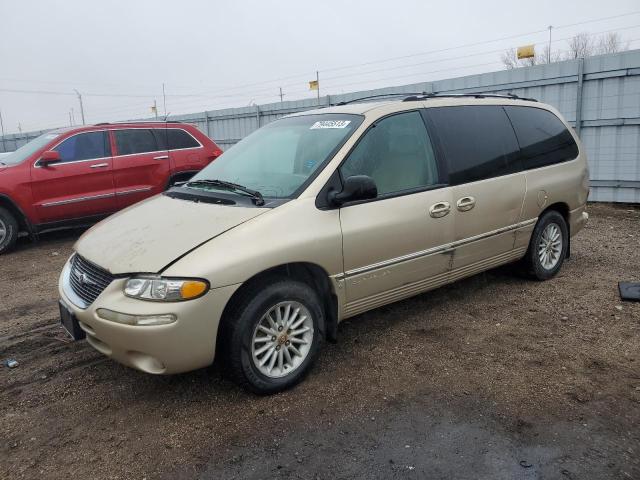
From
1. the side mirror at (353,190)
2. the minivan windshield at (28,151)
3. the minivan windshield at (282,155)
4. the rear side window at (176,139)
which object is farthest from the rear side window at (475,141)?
the minivan windshield at (28,151)

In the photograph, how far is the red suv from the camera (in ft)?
24.7

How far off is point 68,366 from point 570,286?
4.59 meters

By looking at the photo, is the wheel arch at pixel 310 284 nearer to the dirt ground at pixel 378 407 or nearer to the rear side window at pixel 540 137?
the dirt ground at pixel 378 407

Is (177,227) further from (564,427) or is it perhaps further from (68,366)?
(564,427)

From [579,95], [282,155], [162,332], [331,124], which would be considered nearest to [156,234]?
[162,332]

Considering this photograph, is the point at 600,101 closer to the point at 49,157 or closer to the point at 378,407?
the point at 378,407

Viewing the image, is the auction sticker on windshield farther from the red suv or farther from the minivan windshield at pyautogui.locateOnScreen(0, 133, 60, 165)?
the minivan windshield at pyautogui.locateOnScreen(0, 133, 60, 165)

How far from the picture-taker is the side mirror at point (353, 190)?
11.2 feet

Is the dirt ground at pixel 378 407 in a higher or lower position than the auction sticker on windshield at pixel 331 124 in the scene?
lower

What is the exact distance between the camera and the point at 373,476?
2.56 m

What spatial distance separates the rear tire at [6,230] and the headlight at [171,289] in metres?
5.70

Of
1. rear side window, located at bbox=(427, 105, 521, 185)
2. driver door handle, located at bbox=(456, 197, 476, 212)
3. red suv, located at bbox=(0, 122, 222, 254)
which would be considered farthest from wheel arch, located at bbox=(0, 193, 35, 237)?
driver door handle, located at bbox=(456, 197, 476, 212)

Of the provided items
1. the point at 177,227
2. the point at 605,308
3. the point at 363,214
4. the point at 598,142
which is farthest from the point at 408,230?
the point at 598,142

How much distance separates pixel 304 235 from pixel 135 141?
6184 mm
